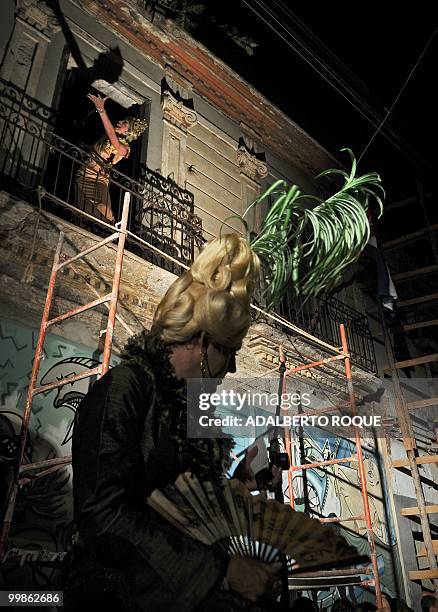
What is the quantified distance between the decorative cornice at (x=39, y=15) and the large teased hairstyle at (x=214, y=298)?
304 inches

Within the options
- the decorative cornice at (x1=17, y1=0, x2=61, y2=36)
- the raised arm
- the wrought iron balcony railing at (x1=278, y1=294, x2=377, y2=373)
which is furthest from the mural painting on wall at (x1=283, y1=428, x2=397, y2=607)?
the decorative cornice at (x1=17, y1=0, x2=61, y2=36)

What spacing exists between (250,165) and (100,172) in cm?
487

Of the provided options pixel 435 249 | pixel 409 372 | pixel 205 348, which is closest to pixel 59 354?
pixel 205 348

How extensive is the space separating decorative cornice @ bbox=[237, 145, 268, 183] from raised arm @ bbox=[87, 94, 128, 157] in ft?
12.8

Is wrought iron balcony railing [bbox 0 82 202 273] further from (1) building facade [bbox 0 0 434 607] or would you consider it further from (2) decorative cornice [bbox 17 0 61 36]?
(2) decorative cornice [bbox 17 0 61 36]

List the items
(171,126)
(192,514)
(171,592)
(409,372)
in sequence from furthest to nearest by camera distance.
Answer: (409,372) < (171,126) < (192,514) < (171,592)

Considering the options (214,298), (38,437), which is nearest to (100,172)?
(38,437)

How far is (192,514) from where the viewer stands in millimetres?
1384

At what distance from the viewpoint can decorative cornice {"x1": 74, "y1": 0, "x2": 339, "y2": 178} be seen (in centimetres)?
922

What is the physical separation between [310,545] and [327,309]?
368 inches

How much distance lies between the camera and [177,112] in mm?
9719

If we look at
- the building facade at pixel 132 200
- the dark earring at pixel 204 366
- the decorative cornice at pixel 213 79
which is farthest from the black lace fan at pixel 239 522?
the decorative cornice at pixel 213 79

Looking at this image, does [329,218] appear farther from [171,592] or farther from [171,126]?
[171,592]

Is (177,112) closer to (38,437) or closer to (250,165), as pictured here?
(250,165)
